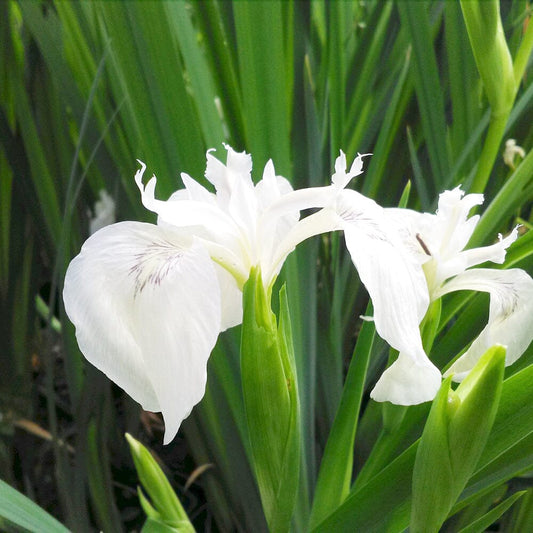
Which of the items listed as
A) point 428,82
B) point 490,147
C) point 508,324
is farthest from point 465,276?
point 428,82

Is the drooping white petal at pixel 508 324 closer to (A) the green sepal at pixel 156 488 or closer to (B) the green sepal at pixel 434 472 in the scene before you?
(B) the green sepal at pixel 434 472

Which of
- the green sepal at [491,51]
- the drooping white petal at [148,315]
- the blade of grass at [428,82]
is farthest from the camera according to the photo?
the blade of grass at [428,82]

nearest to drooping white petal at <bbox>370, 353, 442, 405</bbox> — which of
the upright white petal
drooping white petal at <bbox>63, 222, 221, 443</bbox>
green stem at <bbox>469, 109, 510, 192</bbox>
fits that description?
the upright white petal

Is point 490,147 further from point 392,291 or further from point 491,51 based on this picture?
point 392,291

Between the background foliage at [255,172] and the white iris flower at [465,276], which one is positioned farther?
the background foliage at [255,172]

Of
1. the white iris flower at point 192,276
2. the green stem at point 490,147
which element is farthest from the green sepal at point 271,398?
the green stem at point 490,147

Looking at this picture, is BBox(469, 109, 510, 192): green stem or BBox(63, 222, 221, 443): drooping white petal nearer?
BBox(63, 222, 221, 443): drooping white petal

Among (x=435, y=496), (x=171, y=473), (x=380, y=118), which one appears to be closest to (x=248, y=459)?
(x=171, y=473)

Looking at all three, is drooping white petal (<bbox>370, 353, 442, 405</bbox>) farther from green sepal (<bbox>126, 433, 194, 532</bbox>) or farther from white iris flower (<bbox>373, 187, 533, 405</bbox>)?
green sepal (<bbox>126, 433, 194, 532</bbox>)
